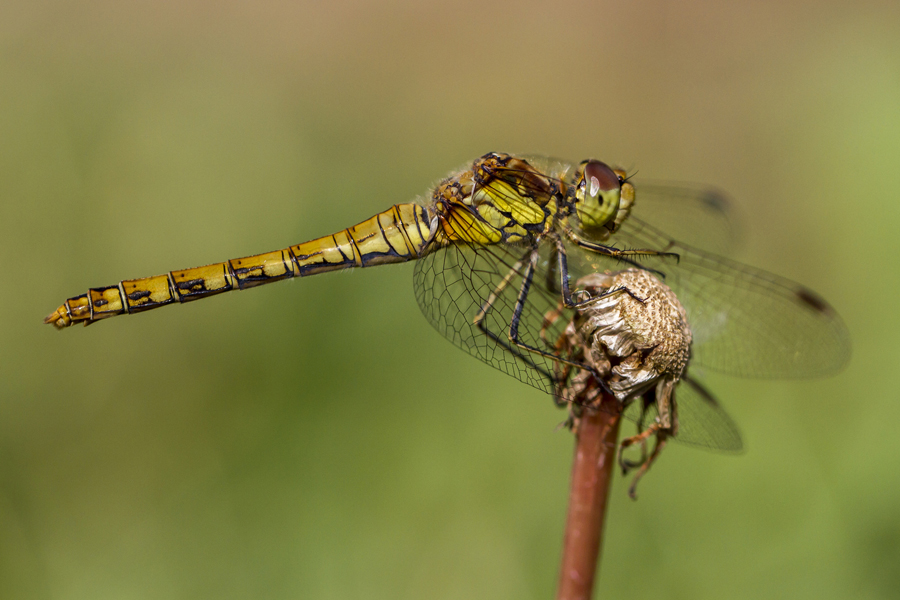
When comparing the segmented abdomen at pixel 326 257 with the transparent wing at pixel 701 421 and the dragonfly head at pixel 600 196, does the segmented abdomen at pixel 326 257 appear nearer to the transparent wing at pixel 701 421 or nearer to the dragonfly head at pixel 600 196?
the dragonfly head at pixel 600 196

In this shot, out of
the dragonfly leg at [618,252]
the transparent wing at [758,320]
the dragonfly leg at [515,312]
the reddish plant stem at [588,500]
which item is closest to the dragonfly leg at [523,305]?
the dragonfly leg at [515,312]

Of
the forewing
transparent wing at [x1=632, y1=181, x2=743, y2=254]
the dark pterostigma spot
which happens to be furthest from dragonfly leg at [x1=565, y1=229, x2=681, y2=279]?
transparent wing at [x1=632, y1=181, x2=743, y2=254]

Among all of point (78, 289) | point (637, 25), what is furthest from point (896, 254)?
point (637, 25)

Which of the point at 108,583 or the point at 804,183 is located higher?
the point at 804,183

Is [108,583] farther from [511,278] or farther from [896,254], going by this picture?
[896,254]

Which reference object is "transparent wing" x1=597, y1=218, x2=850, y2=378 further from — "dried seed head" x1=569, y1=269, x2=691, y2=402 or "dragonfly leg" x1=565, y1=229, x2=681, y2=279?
"dried seed head" x1=569, y1=269, x2=691, y2=402

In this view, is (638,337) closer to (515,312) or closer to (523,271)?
(515,312)
